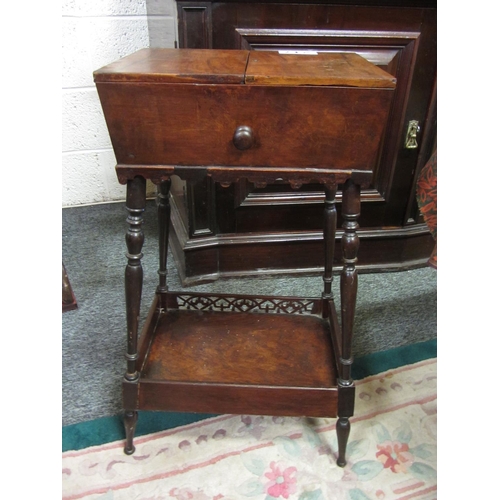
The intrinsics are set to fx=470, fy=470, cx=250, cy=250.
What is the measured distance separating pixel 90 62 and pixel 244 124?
4.04ft

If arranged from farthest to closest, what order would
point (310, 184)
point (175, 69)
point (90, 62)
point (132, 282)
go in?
point (90, 62) < point (310, 184) < point (132, 282) < point (175, 69)

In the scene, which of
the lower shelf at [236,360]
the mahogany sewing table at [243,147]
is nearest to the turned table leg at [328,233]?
Answer: the lower shelf at [236,360]

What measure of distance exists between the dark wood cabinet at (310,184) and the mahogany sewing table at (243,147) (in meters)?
0.38

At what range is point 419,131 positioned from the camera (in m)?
1.32

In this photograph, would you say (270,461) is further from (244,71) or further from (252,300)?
(244,71)

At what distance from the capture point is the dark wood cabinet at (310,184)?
1133mm

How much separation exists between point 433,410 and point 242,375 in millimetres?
436

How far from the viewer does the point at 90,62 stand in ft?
5.47

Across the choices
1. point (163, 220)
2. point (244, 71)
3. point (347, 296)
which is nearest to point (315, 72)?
point (244, 71)

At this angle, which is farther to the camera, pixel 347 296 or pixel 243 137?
pixel 347 296

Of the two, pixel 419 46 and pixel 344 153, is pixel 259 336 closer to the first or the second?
pixel 344 153

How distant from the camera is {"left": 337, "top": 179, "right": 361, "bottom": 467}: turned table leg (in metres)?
0.74

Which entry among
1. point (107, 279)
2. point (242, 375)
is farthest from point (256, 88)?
point (107, 279)

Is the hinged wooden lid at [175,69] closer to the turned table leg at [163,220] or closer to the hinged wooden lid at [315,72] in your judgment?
the hinged wooden lid at [315,72]
